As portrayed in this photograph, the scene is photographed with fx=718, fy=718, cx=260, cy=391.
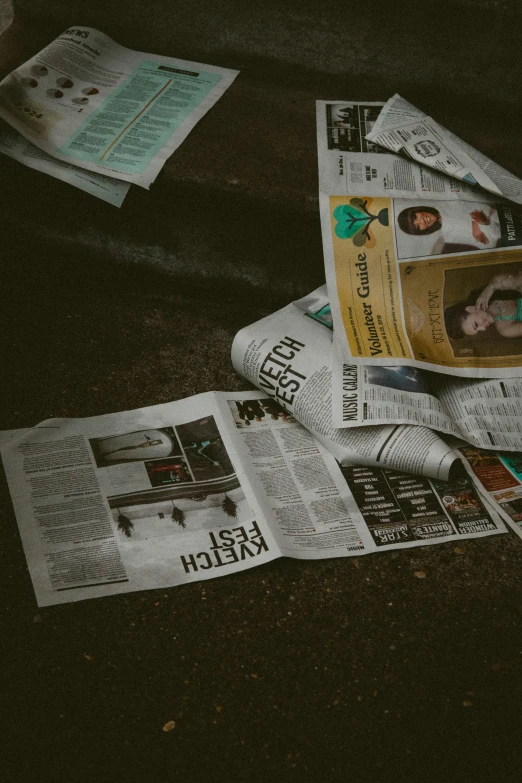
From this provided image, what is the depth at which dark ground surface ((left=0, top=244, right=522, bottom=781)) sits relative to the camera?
74cm

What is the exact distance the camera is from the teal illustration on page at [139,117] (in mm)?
1193

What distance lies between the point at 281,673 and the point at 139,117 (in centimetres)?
94

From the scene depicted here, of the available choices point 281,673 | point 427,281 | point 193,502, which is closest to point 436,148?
point 427,281

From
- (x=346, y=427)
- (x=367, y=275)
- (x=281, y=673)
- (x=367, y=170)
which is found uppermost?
(x=367, y=170)

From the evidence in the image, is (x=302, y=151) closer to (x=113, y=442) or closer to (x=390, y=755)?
(x=113, y=442)

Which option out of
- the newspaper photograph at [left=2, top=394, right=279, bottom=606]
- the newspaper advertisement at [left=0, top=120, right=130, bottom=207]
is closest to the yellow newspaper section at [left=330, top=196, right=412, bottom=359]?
Result: the newspaper photograph at [left=2, top=394, right=279, bottom=606]

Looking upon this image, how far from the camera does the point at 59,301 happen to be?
1.26 metres

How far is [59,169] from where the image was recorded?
1.20 metres

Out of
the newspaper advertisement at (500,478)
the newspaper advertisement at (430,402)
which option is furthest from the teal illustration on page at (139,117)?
the newspaper advertisement at (500,478)

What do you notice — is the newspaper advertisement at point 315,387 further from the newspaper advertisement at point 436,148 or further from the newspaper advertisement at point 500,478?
the newspaper advertisement at point 436,148

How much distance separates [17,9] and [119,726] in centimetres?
134

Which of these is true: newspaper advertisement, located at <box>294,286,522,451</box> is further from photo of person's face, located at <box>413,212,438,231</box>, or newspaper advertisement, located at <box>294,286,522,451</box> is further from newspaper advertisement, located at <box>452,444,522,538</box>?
photo of person's face, located at <box>413,212,438,231</box>

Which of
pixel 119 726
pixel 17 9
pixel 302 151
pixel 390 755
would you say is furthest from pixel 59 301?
pixel 390 755

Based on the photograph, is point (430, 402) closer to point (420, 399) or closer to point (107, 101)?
point (420, 399)
